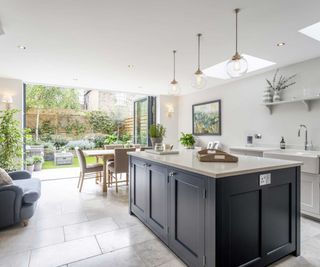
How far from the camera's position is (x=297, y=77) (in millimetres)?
3619

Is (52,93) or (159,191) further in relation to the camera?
(52,93)

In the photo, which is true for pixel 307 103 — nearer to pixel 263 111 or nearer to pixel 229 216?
pixel 263 111

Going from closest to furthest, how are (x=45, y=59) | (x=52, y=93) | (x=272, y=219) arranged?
1. (x=272, y=219)
2. (x=45, y=59)
3. (x=52, y=93)

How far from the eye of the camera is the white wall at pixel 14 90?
466 centimetres

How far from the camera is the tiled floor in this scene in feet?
6.27

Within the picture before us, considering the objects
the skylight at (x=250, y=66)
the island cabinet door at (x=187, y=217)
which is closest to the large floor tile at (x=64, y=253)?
the island cabinet door at (x=187, y=217)

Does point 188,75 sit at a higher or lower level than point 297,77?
higher

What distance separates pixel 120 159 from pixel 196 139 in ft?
9.28

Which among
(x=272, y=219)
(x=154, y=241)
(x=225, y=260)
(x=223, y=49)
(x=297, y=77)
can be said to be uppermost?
(x=223, y=49)

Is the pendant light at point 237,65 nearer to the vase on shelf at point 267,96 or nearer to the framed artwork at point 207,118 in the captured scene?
the vase on shelf at point 267,96

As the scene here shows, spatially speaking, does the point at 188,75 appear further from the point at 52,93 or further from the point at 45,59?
the point at 52,93

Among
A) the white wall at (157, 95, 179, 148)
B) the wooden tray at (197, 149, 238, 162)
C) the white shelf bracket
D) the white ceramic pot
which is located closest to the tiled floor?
the wooden tray at (197, 149, 238, 162)

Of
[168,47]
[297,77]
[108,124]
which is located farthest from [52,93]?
[297,77]

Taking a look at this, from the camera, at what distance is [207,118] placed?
5672 mm
